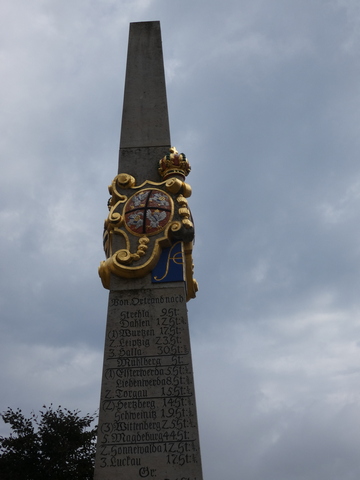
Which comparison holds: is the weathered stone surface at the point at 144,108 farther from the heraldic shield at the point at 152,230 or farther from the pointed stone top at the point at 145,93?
the heraldic shield at the point at 152,230

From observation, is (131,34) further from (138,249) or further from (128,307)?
(128,307)

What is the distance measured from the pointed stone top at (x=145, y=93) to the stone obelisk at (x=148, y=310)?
0.08 feet

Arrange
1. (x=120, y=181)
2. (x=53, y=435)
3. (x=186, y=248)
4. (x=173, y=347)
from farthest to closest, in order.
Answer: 1. (x=53, y=435)
2. (x=120, y=181)
3. (x=186, y=248)
4. (x=173, y=347)

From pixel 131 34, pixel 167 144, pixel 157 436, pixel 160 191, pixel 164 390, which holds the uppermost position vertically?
pixel 131 34

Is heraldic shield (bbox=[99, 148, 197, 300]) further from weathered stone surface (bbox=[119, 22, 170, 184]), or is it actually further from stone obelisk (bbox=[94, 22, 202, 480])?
weathered stone surface (bbox=[119, 22, 170, 184])

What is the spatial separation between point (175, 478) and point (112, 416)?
1.21m

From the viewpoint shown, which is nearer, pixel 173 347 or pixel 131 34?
pixel 173 347

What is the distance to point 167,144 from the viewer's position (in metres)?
10.3

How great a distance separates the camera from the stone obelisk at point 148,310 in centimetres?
681

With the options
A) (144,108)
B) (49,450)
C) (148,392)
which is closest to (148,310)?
(148,392)

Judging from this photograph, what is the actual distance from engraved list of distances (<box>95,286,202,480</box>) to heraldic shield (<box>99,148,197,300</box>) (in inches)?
17.0

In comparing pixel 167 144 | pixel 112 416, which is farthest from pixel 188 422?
pixel 167 144

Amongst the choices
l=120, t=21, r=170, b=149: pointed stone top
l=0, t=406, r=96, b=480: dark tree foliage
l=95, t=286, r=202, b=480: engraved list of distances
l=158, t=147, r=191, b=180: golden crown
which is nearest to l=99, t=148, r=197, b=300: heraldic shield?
l=158, t=147, r=191, b=180: golden crown

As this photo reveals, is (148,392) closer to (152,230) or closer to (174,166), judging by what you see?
(152,230)
